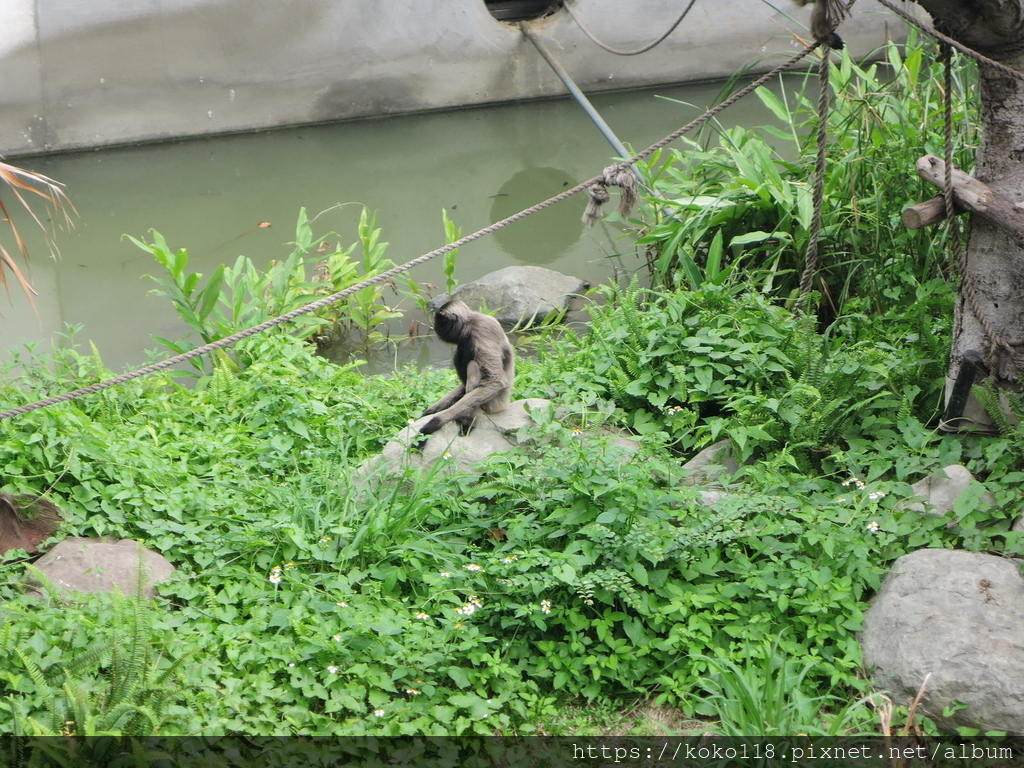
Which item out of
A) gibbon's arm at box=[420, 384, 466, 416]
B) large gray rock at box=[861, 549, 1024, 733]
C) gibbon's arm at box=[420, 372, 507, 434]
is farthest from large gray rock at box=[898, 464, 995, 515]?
gibbon's arm at box=[420, 384, 466, 416]

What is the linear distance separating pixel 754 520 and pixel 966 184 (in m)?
1.74

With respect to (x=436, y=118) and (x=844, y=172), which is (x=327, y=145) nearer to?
(x=436, y=118)

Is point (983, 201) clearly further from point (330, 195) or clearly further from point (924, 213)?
point (330, 195)

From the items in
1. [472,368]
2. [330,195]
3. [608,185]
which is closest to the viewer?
[608,185]

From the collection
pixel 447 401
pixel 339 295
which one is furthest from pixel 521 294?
pixel 339 295

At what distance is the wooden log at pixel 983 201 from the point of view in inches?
157

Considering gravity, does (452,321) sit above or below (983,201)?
below

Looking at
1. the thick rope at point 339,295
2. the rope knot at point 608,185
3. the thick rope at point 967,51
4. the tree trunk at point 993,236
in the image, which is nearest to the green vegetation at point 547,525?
the tree trunk at point 993,236

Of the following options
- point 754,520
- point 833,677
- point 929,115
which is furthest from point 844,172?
point 833,677

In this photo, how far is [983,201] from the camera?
4070mm

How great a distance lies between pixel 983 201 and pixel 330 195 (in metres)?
7.92

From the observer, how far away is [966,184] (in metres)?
4.14

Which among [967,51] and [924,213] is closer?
[967,51]

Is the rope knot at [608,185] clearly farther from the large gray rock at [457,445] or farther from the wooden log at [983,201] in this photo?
the wooden log at [983,201]
